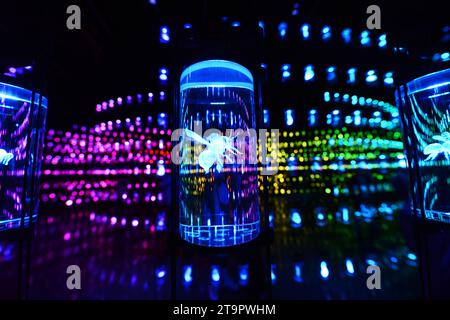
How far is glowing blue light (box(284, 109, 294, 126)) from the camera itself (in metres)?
2.98

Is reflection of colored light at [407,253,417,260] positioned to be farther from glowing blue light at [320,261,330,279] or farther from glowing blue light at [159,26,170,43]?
glowing blue light at [159,26,170,43]

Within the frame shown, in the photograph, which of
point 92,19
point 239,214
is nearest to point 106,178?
point 92,19

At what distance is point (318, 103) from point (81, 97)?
109 inches

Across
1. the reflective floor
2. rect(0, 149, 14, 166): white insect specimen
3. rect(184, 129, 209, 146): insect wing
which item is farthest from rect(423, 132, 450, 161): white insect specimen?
rect(0, 149, 14, 166): white insect specimen

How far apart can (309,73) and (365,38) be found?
0.50 metres

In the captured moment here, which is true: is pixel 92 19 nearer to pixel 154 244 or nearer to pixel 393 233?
pixel 154 244

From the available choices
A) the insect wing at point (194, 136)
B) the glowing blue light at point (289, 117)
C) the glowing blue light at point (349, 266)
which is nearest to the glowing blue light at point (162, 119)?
Answer: the glowing blue light at point (289, 117)

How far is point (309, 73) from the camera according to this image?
89.5 inches

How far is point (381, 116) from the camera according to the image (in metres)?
3.34

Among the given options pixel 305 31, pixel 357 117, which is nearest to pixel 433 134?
pixel 305 31

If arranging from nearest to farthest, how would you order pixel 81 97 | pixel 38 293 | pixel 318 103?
pixel 38 293 → pixel 81 97 → pixel 318 103

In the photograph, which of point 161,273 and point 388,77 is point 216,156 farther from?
point 388,77

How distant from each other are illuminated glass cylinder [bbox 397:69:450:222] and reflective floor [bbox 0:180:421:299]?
0.36 metres

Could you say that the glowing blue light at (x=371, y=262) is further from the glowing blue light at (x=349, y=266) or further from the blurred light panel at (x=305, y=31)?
the blurred light panel at (x=305, y=31)
